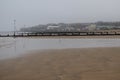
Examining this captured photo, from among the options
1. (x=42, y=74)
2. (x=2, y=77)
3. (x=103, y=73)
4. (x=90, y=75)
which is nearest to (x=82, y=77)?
(x=90, y=75)

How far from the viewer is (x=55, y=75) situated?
22.9 ft

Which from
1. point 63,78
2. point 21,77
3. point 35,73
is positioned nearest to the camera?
point 63,78

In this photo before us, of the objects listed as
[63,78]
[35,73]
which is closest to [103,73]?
[63,78]

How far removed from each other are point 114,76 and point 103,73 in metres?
0.57

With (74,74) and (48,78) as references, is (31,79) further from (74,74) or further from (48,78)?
(74,74)

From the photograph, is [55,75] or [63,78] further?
[55,75]

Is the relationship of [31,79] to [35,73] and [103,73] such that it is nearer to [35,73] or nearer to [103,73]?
[35,73]

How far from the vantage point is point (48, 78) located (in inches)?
261

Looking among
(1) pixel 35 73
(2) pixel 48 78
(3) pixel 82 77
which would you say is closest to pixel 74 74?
(3) pixel 82 77

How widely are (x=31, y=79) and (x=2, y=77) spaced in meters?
1.20

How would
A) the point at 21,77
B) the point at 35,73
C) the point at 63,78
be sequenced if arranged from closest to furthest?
the point at 63,78, the point at 21,77, the point at 35,73

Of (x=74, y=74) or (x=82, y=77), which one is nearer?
(x=82, y=77)

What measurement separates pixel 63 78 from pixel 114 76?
164 centimetres

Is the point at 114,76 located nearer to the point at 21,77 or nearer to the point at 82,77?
the point at 82,77
